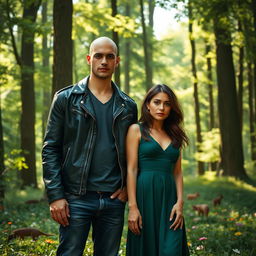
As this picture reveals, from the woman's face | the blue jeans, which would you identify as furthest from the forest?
the woman's face

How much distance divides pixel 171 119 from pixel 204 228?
3.58 m

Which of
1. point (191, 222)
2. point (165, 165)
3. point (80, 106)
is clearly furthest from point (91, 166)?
point (191, 222)

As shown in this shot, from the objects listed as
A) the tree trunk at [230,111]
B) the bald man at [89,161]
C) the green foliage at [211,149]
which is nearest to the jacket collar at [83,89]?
the bald man at [89,161]

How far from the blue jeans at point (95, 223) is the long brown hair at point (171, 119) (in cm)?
90

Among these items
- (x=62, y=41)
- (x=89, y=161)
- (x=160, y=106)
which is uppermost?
(x=62, y=41)

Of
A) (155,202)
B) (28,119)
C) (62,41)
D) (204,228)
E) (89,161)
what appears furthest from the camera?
(28,119)

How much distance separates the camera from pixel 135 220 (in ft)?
13.0

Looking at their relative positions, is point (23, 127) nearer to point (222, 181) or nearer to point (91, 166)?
point (222, 181)

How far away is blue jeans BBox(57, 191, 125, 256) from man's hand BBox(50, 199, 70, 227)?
6 cm

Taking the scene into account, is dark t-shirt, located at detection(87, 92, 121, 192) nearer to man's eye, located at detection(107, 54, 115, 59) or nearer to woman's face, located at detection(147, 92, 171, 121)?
man's eye, located at detection(107, 54, 115, 59)

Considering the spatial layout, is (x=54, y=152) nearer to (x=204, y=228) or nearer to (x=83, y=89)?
(x=83, y=89)

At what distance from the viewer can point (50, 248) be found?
5.45 metres

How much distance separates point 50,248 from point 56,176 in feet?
7.20

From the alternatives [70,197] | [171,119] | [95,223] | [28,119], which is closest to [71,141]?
[70,197]
